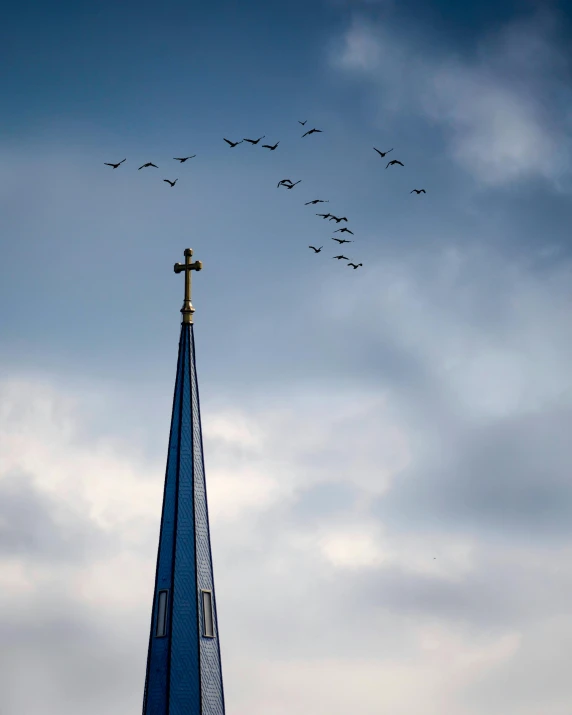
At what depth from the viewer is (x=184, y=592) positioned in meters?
54.4

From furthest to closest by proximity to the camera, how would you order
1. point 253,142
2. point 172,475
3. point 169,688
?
point 172,475, point 169,688, point 253,142

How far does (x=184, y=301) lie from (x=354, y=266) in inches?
436

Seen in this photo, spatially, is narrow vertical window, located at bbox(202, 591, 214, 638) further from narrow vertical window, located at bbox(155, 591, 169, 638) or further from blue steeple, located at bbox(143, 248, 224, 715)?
narrow vertical window, located at bbox(155, 591, 169, 638)

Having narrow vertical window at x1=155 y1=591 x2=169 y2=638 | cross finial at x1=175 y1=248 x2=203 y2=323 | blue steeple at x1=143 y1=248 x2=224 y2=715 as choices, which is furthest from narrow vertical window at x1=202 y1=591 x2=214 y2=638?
cross finial at x1=175 y1=248 x2=203 y2=323

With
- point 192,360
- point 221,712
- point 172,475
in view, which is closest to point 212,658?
point 221,712

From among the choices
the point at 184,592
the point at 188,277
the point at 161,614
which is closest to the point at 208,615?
the point at 184,592

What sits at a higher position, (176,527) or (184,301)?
(184,301)

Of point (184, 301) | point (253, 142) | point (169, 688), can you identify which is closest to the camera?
point (253, 142)

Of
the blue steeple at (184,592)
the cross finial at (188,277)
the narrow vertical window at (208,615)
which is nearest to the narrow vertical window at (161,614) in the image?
the blue steeple at (184,592)

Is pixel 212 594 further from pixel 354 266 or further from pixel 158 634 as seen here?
pixel 354 266

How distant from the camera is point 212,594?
55.0 meters

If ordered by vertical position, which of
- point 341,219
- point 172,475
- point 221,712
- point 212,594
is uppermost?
point 341,219

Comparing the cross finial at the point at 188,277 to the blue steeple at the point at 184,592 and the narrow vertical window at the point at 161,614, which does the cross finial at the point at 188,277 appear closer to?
the blue steeple at the point at 184,592

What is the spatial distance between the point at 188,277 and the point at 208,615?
44.0 ft
